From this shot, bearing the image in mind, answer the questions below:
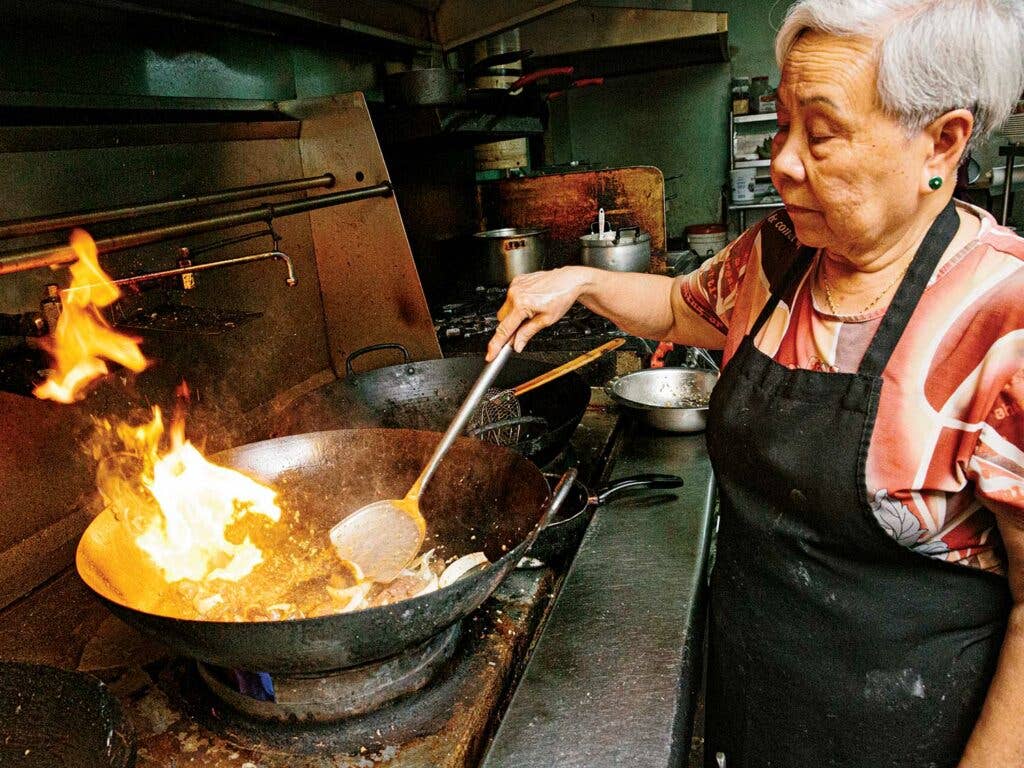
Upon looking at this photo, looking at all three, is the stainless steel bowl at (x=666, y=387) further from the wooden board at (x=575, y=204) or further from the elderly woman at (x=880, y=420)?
the wooden board at (x=575, y=204)

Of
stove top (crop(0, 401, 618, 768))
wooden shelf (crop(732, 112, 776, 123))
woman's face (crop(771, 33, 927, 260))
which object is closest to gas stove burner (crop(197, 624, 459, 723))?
stove top (crop(0, 401, 618, 768))

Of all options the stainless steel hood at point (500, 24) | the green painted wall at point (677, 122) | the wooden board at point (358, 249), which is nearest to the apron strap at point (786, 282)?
the stainless steel hood at point (500, 24)

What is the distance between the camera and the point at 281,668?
1.07 meters

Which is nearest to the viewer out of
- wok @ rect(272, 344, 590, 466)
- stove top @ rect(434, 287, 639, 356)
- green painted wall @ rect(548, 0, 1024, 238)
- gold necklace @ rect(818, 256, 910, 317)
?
gold necklace @ rect(818, 256, 910, 317)

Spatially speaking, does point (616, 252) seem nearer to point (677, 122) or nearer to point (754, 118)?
point (754, 118)

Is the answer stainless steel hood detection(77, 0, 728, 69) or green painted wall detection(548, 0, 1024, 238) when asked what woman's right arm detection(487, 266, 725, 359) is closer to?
stainless steel hood detection(77, 0, 728, 69)

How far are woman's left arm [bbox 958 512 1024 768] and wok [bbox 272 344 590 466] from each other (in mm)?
1443

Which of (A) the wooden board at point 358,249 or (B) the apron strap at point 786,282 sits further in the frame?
(A) the wooden board at point 358,249

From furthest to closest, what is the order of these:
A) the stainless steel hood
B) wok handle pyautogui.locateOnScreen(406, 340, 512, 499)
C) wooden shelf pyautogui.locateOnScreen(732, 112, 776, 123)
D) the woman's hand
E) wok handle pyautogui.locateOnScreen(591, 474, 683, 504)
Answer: wooden shelf pyautogui.locateOnScreen(732, 112, 776, 123)
the stainless steel hood
wok handle pyautogui.locateOnScreen(591, 474, 683, 504)
the woman's hand
wok handle pyautogui.locateOnScreen(406, 340, 512, 499)

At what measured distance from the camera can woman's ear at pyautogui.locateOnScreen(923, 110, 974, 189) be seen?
102 cm

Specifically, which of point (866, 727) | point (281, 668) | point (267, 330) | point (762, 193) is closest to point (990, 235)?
point (866, 727)

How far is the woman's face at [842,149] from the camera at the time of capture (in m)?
1.04

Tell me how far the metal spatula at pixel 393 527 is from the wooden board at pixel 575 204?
3181 millimetres

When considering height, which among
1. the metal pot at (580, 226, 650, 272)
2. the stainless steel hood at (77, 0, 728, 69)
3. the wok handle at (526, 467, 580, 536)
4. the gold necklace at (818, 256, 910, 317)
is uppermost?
the stainless steel hood at (77, 0, 728, 69)
